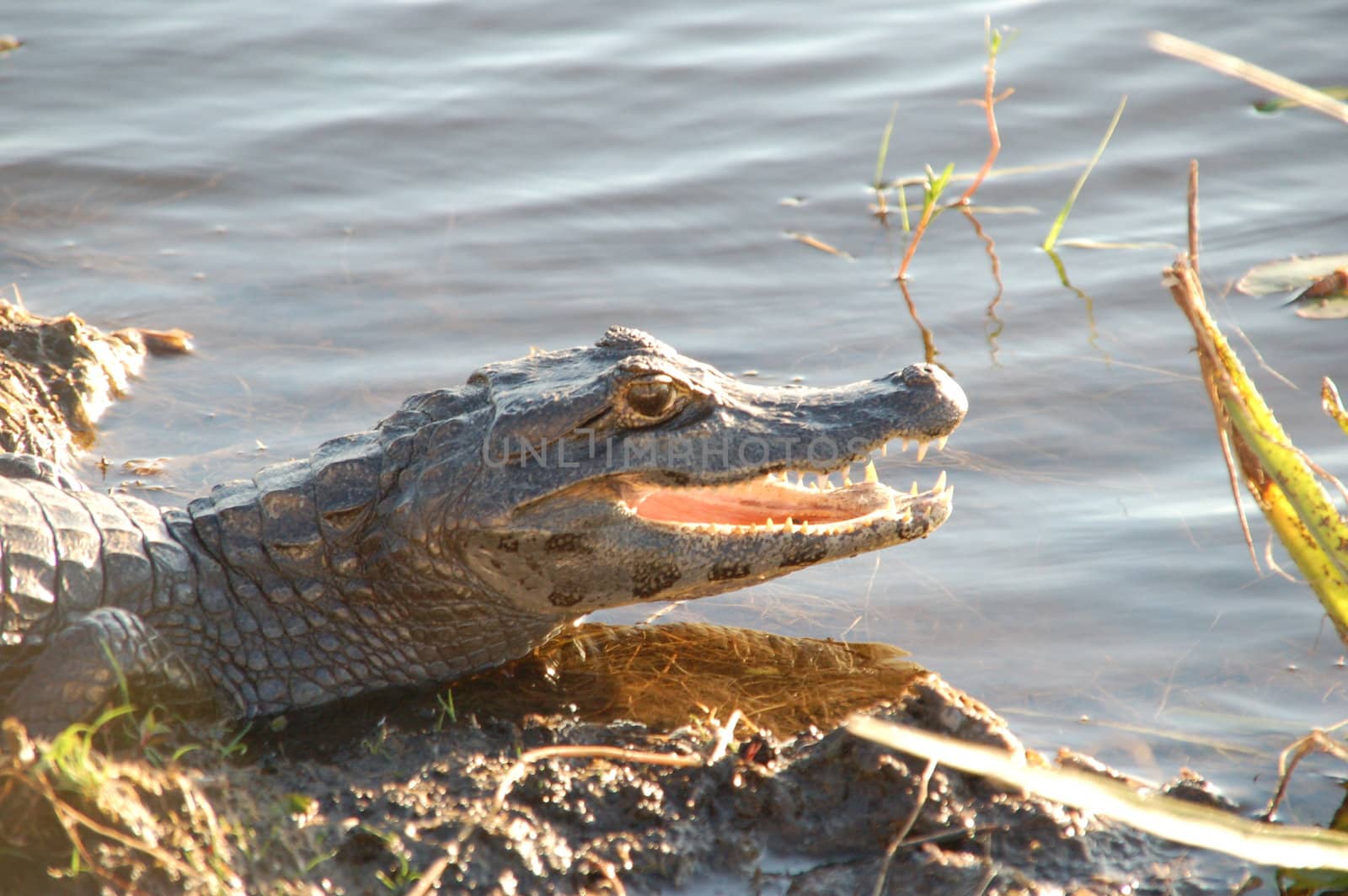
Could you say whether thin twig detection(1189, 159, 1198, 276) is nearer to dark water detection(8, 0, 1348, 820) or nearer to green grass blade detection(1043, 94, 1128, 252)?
dark water detection(8, 0, 1348, 820)

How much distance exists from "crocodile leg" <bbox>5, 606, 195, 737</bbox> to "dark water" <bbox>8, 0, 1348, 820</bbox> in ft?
5.27

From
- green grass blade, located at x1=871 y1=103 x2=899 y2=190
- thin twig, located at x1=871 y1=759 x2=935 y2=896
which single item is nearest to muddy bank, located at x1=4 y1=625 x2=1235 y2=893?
thin twig, located at x1=871 y1=759 x2=935 y2=896

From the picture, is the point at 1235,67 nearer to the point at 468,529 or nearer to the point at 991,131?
the point at 468,529

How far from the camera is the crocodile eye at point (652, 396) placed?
3.44m

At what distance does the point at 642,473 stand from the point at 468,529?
18.2 inches

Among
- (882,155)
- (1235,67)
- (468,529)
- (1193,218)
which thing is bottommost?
(468,529)

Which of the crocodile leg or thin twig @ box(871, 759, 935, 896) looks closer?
thin twig @ box(871, 759, 935, 896)

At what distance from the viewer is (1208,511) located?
438 cm

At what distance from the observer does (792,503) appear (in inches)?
147

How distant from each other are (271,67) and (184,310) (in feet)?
9.53

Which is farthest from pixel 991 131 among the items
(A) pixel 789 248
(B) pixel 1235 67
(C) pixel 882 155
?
(B) pixel 1235 67

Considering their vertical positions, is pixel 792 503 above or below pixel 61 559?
below

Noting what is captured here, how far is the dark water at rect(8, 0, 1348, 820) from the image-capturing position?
3975mm

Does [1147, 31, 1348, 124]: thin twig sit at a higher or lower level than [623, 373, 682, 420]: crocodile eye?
higher
